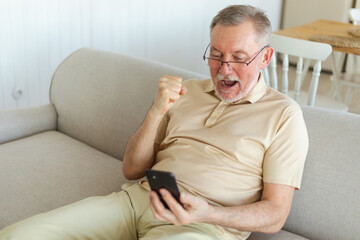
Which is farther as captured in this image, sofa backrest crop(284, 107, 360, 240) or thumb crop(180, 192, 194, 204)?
sofa backrest crop(284, 107, 360, 240)

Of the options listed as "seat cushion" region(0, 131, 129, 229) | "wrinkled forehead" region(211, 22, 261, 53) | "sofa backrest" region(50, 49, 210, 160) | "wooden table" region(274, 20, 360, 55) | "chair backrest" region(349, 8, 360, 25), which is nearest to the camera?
"wrinkled forehead" region(211, 22, 261, 53)

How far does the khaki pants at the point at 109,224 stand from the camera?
4.30 ft

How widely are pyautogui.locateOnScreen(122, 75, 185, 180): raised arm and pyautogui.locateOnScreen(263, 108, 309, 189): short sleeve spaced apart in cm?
33

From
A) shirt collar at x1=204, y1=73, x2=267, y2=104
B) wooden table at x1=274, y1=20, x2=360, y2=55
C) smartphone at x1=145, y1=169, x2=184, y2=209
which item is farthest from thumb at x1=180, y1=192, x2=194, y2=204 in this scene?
wooden table at x1=274, y1=20, x2=360, y2=55

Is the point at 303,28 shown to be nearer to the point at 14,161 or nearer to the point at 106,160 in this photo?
the point at 106,160

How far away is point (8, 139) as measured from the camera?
2.22 m

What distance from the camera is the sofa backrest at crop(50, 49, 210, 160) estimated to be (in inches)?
80.7

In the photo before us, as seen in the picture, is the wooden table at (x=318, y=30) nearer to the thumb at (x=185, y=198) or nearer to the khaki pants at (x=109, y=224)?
the khaki pants at (x=109, y=224)

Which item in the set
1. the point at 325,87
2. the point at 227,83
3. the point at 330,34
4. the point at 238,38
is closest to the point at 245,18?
the point at 238,38

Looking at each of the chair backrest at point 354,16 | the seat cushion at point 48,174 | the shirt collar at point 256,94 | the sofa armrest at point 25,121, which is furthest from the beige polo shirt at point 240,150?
the chair backrest at point 354,16

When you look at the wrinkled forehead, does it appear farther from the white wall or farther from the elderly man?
the white wall

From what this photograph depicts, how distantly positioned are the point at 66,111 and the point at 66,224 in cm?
103

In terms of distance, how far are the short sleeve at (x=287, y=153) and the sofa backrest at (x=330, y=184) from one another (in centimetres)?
17

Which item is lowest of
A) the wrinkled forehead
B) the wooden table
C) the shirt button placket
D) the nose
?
the shirt button placket
